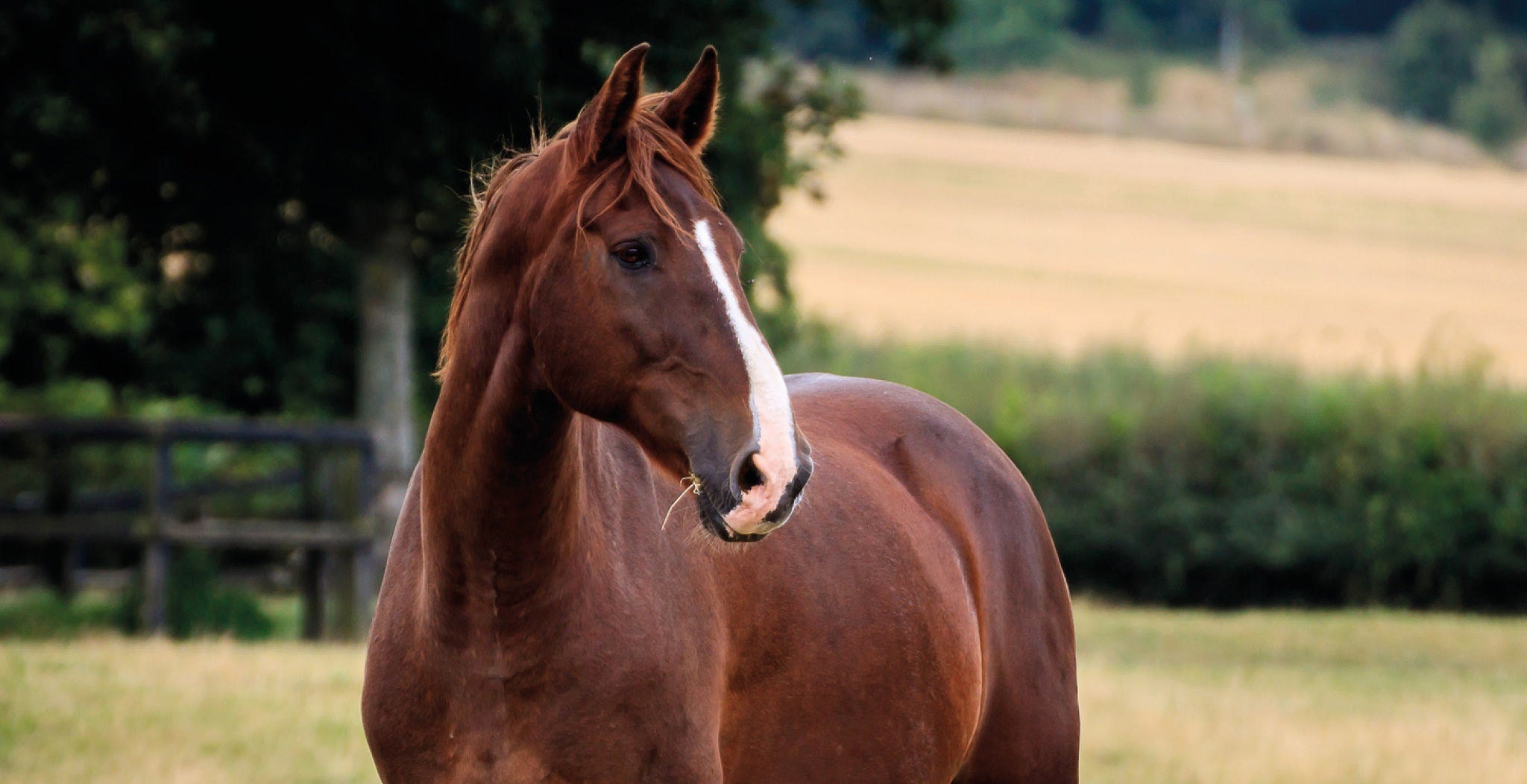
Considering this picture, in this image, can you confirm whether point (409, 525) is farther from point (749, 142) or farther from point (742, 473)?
point (749, 142)

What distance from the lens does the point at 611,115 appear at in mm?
2812

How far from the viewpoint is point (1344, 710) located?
1012 cm

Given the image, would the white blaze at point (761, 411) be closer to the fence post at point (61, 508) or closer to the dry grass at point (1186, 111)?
the fence post at point (61, 508)

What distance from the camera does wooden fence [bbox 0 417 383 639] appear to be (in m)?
10.6

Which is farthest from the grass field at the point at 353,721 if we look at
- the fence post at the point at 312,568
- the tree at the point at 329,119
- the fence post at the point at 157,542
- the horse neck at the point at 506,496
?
the horse neck at the point at 506,496

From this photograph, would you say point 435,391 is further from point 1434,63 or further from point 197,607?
point 1434,63

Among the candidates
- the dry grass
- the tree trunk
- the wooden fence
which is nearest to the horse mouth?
the wooden fence

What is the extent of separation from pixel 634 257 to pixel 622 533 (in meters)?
0.67

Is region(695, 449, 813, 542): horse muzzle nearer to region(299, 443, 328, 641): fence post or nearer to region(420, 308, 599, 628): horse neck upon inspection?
region(420, 308, 599, 628): horse neck

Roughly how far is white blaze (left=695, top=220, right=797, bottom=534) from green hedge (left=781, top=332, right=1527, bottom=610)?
18348 millimetres

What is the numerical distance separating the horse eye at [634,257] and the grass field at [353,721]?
4.13m

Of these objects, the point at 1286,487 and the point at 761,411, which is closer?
the point at 761,411

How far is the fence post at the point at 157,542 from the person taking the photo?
1055 cm

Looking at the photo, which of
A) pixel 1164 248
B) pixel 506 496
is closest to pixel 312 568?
pixel 506 496
